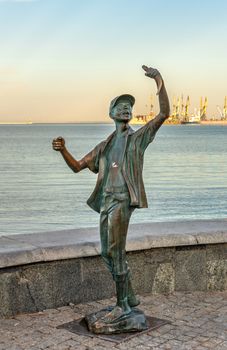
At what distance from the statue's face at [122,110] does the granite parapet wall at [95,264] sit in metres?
1.35

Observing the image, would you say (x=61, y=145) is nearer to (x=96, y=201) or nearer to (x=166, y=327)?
(x=96, y=201)

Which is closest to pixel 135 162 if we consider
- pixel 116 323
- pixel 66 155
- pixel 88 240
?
pixel 66 155

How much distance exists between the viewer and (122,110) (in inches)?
199

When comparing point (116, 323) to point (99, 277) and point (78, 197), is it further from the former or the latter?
point (78, 197)

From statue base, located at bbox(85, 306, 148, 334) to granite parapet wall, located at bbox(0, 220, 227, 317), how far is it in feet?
2.12

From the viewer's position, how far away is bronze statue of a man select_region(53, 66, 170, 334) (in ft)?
16.4

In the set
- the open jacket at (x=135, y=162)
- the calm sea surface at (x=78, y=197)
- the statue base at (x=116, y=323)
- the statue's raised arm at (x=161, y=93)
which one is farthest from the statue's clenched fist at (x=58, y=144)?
Answer: the calm sea surface at (x=78, y=197)

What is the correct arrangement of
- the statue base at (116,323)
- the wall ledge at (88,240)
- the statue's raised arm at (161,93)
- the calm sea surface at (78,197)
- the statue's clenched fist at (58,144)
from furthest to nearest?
1. the calm sea surface at (78,197)
2. the wall ledge at (88,240)
3. the statue base at (116,323)
4. the statue's clenched fist at (58,144)
5. the statue's raised arm at (161,93)

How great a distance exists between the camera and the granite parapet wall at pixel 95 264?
548 centimetres

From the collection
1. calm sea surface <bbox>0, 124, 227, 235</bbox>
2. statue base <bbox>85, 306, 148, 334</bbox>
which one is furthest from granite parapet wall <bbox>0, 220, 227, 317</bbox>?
calm sea surface <bbox>0, 124, 227, 235</bbox>

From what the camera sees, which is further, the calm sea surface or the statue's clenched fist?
the calm sea surface

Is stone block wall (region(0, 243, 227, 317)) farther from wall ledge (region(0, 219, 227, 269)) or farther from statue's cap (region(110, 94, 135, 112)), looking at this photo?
statue's cap (region(110, 94, 135, 112))

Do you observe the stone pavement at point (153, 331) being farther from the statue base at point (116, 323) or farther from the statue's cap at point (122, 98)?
the statue's cap at point (122, 98)

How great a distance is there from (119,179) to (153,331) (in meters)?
1.33
